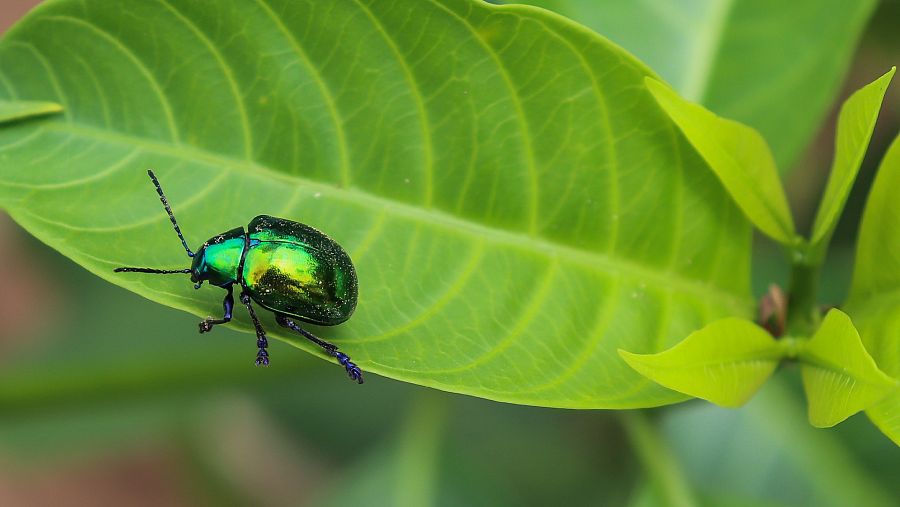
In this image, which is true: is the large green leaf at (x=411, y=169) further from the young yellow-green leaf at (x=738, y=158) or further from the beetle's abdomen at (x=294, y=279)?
the beetle's abdomen at (x=294, y=279)

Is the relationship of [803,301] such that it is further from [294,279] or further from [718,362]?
[294,279]

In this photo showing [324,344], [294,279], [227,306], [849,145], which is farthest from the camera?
[294,279]

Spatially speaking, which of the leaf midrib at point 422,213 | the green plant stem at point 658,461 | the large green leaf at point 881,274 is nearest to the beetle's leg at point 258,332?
the leaf midrib at point 422,213

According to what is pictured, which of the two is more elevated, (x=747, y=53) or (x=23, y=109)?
(x=747, y=53)

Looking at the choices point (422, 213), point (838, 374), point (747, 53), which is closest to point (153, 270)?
point (422, 213)

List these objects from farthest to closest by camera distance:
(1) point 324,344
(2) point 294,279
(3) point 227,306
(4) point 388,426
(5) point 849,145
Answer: (4) point 388,426, (2) point 294,279, (3) point 227,306, (1) point 324,344, (5) point 849,145

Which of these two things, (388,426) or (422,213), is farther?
(388,426)

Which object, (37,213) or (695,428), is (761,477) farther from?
(37,213)

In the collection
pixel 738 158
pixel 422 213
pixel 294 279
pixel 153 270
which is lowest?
pixel 294 279

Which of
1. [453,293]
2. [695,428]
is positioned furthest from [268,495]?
[453,293]

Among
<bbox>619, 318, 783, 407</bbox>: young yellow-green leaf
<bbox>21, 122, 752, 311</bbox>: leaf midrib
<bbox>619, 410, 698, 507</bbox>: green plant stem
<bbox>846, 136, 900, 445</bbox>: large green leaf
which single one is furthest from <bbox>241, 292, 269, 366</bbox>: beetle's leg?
<bbox>846, 136, 900, 445</bbox>: large green leaf
